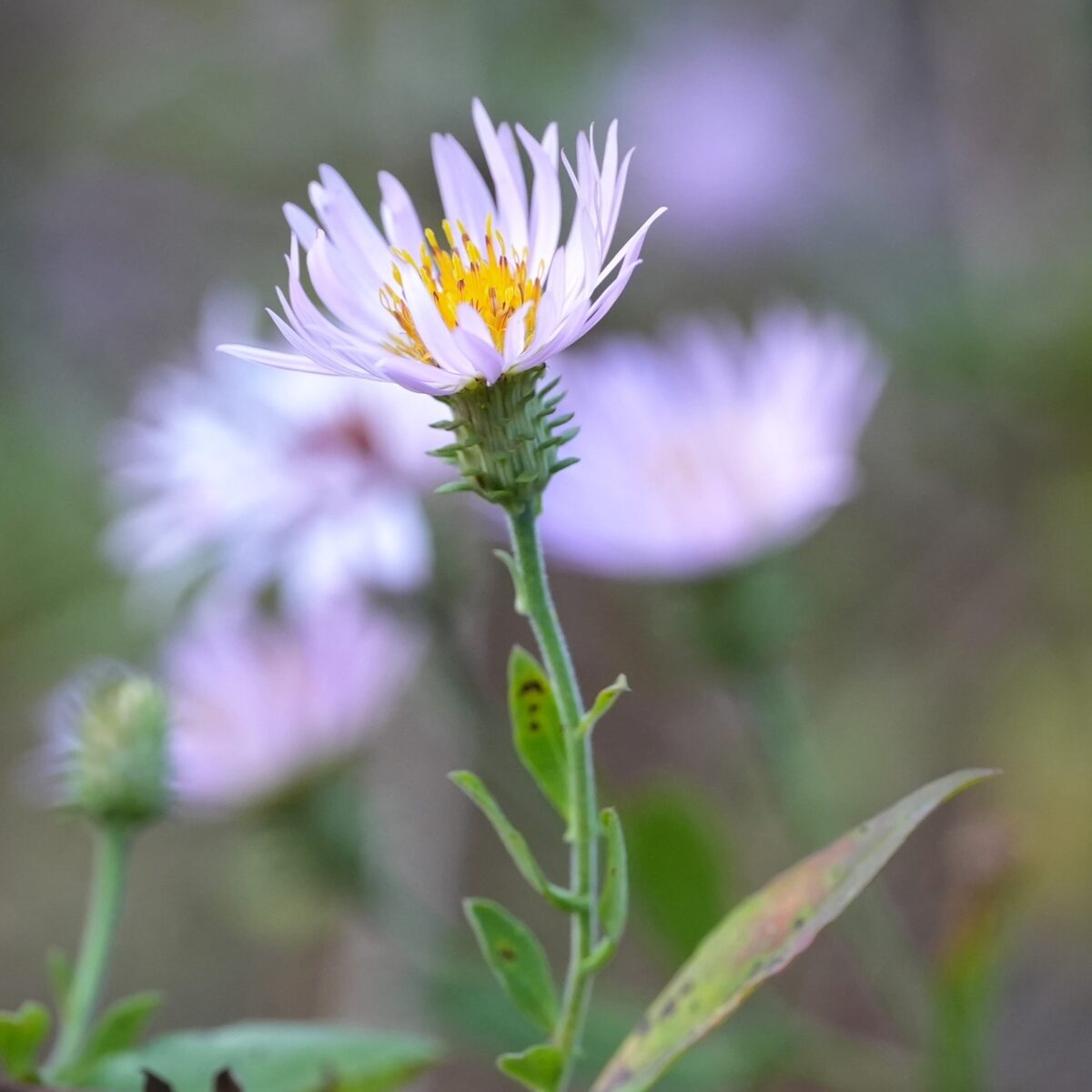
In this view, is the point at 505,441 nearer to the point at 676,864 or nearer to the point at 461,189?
the point at 461,189

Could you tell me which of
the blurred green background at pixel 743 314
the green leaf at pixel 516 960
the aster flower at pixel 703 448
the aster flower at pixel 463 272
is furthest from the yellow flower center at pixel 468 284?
the blurred green background at pixel 743 314

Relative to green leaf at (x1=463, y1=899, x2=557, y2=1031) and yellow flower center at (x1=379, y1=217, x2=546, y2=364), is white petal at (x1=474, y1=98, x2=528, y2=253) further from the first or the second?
green leaf at (x1=463, y1=899, x2=557, y2=1031)

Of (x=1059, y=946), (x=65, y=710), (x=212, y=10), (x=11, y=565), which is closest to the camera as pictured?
(x=65, y=710)

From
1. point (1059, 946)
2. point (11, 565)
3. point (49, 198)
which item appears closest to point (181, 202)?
point (49, 198)

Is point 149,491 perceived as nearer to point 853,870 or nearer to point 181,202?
point 853,870

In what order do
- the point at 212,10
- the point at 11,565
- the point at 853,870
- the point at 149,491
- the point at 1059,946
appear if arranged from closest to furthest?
the point at 853,870
the point at 149,491
the point at 1059,946
the point at 11,565
the point at 212,10

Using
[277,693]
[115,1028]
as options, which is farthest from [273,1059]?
[277,693]
